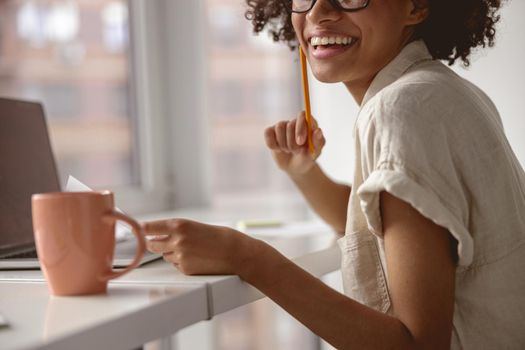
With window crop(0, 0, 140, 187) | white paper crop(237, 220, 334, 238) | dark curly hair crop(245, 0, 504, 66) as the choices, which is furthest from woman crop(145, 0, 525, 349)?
window crop(0, 0, 140, 187)

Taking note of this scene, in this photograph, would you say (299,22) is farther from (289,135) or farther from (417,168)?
(417,168)

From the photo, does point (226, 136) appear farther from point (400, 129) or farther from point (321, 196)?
point (400, 129)

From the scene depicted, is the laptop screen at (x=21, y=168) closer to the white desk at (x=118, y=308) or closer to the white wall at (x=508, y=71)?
the white desk at (x=118, y=308)

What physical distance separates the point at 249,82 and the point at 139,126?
1.18 feet

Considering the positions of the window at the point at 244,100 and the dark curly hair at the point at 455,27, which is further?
the window at the point at 244,100

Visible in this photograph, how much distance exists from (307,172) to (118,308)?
729 mm

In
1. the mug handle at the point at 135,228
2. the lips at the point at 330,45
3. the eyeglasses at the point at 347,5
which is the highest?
the eyeglasses at the point at 347,5

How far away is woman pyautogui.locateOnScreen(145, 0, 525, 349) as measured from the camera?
2.69 ft

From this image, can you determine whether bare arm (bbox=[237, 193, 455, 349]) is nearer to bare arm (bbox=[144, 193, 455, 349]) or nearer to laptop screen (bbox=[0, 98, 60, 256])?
bare arm (bbox=[144, 193, 455, 349])

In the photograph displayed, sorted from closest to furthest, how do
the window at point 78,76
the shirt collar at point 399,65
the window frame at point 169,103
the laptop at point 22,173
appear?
the shirt collar at point 399,65
the laptop at point 22,173
the window at point 78,76
the window frame at point 169,103

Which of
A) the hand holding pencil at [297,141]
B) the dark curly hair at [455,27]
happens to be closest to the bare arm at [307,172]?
the hand holding pencil at [297,141]

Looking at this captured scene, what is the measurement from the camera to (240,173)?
2207 millimetres

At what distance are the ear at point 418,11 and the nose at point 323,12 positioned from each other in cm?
11

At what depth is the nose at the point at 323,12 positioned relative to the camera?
3.61 ft
